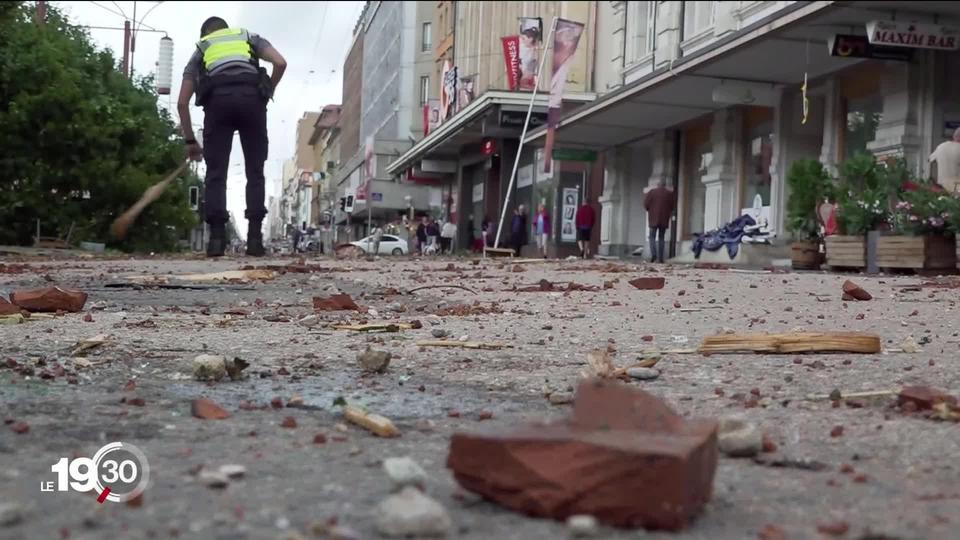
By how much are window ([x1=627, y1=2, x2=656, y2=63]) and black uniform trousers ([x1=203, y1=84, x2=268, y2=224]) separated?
17.7 meters

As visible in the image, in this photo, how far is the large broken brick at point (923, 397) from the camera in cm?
286

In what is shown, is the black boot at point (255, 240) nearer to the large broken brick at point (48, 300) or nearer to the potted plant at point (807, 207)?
the large broken brick at point (48, 300)

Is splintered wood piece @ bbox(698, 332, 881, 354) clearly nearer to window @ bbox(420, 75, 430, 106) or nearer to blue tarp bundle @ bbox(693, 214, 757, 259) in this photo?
blue tarp bundle @ bbox(693, 214, 757, 259)

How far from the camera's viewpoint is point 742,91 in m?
19.2

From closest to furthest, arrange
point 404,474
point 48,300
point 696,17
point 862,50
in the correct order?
1. point 404,474
2. point 48,300
3. point 862,50
4. point 696,17

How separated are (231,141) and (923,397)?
8508 mm

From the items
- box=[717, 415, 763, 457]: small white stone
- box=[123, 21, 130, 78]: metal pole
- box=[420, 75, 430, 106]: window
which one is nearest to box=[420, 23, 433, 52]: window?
box=[420, 75, 430, 106]: window

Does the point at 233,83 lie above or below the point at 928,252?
above

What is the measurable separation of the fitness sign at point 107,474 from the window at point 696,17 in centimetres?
2146

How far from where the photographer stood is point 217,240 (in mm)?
11641

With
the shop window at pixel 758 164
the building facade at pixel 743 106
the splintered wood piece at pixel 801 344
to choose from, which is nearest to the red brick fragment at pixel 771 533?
the splintered wood piece at pixel 801 344

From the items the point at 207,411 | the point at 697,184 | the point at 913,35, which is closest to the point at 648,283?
the point at 207,411

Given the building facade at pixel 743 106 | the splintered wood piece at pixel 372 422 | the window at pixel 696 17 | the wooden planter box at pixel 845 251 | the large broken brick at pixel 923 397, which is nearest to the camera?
the splintered wood piece at pixel 372 422

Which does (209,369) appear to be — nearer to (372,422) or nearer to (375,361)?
(375,361)
